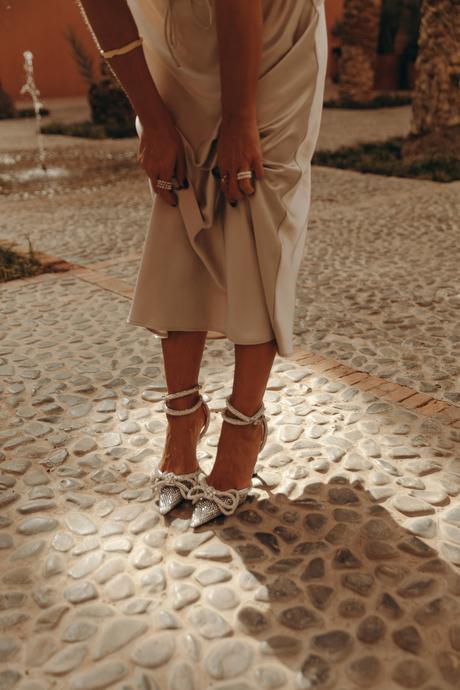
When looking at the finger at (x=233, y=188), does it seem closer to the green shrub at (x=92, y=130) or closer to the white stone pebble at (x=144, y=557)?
the white stone pebble at (x=144, y=557)

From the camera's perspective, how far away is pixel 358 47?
10.4m

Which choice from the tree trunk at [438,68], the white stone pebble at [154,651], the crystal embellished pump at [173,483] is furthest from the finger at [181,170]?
the tree trunk at [438,68]

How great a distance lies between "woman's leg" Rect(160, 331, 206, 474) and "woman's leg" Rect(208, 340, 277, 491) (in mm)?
76

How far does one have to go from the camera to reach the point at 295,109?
1.26m

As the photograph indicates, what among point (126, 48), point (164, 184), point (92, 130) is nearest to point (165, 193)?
point (164, 184)

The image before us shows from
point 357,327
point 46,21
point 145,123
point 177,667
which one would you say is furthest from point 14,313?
point 46,21

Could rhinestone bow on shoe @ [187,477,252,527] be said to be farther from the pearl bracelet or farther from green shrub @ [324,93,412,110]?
green shrub @ [324,93,412,110]

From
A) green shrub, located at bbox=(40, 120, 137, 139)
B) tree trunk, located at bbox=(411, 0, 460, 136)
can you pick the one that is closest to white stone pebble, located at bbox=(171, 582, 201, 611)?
tree trunk, located at bbox=(411, 0, 460, 136)

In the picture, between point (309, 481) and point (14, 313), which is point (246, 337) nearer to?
point (309, 481)

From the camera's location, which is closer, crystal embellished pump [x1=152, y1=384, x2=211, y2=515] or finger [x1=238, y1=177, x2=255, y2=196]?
finger [x1=238, y1=177, x2=255, y2=196]

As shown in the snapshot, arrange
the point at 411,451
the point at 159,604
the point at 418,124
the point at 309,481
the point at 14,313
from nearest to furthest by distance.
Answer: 1. the point at 159,604
2. the point at 309,481
3. the point at 411,451
4. the point at 14,313
5. the point at 418,124

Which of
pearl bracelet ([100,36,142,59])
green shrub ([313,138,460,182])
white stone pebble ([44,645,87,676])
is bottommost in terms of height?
white stone pebble ([44,645,87,676])

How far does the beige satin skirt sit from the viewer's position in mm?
1224

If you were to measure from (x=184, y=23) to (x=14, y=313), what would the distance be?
163cm
